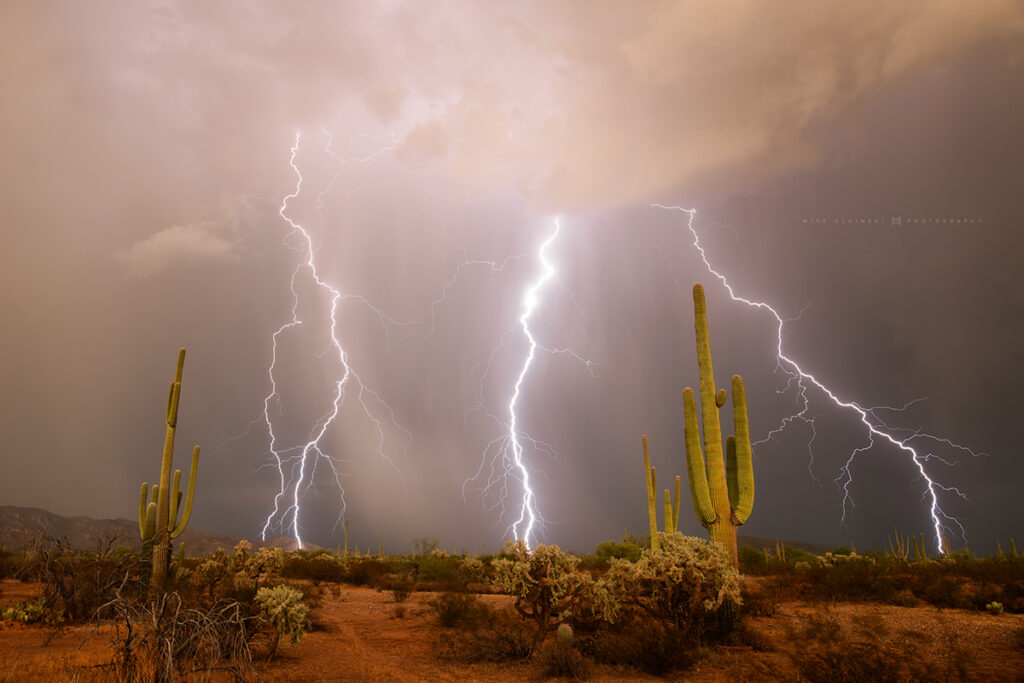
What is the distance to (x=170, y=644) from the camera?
5676mm

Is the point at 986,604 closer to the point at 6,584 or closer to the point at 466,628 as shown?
the point at 466,628

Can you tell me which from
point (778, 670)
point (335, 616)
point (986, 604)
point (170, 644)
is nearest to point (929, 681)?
point (778, 670)

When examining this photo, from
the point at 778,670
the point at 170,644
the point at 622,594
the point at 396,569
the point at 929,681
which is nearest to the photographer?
the point at 170,644

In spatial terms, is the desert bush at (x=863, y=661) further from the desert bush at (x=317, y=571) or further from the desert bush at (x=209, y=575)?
the desert bush at (x=317, y=571)

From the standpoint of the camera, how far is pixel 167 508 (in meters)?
16.2

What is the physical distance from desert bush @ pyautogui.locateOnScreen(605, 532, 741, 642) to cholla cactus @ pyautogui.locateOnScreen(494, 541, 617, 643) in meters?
0.69

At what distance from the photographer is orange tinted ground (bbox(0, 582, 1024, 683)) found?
317 inches

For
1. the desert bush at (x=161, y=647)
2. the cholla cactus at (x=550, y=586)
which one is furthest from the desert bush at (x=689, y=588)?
the desert bush at (x=161, y=647)

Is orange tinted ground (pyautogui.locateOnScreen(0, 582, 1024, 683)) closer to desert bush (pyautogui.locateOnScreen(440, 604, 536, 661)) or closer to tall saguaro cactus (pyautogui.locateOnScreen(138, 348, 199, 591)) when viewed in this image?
desert bush (pyautogui.locateOnScreen(440, 604, 536, 661))

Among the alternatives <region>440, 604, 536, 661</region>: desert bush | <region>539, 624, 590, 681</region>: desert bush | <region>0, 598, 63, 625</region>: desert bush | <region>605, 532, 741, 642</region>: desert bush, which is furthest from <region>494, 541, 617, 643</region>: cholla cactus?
<region>0, 598, 63, 625</region>: desert bush

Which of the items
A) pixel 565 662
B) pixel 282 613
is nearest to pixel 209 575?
pixel 282 613

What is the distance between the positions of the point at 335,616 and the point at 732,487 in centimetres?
1167

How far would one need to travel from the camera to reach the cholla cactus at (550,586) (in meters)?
10.8

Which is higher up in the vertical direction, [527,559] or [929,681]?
[527,559]
